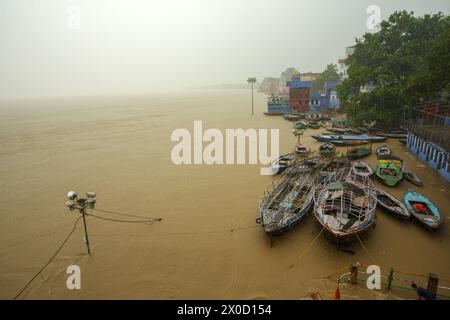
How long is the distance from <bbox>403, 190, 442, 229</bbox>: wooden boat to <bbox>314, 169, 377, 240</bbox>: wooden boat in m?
1.80

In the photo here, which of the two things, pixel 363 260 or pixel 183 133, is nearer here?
pixel 363 260

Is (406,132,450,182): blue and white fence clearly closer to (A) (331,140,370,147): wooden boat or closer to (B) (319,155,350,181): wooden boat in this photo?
(A) (331,140,370,147): wooden boat

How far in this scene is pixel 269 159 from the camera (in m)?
21.7

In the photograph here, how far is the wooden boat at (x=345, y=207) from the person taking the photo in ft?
32.1

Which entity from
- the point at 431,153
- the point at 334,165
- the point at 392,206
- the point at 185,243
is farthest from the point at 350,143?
the point at 185,243

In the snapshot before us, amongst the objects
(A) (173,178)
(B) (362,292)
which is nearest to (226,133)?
(A) (173,178)

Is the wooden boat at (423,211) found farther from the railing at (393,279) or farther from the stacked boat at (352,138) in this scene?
the stacked boat at (352,138)

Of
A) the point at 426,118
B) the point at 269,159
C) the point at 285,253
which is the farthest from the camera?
the point at 426,118

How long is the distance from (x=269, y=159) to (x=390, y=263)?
13.2 m

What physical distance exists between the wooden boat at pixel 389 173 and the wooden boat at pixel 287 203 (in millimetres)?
4067
